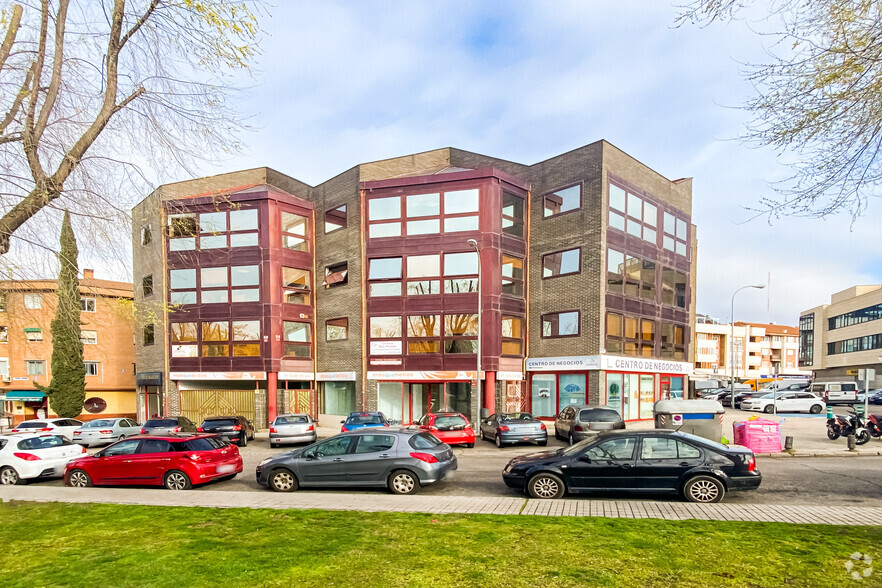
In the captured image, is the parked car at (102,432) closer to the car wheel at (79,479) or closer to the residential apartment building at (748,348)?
the car wheel at (79,479)

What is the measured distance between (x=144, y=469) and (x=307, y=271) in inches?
755

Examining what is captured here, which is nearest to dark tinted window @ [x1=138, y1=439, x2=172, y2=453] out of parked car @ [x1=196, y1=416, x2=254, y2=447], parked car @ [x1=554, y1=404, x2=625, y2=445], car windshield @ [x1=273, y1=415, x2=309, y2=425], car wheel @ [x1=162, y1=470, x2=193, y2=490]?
car wheel @ [x1=162, y1=470, x2=193, y2=490]

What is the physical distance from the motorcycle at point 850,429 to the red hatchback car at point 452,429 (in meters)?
13.2

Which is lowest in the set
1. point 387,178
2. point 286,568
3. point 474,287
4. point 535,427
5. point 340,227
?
point 535,427

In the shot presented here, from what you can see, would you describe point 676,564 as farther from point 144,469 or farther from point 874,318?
point 874,318

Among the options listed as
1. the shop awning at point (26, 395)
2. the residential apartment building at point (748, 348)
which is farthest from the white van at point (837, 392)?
the shop awning at point (26, 395)

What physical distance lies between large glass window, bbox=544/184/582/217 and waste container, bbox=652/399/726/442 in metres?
12.9

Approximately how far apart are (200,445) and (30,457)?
19.3 ft

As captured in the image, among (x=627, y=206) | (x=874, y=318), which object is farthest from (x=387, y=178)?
(x=874, y=318)

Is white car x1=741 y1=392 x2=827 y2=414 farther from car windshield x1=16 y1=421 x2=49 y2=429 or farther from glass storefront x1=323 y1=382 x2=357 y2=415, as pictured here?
car windshield x1=16 y1=421 x2=49 y2=429

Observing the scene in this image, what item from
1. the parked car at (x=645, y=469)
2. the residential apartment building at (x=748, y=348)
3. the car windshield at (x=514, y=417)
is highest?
the parked car at (x=645, y=469)

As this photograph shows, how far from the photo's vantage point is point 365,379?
28.0 m

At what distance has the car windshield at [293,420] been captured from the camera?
68.5 ft

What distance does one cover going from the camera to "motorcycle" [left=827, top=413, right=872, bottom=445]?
707 inches
